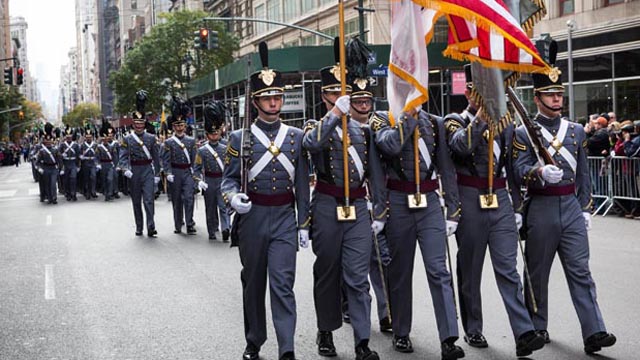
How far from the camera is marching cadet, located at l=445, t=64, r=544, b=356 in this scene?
6949 millimetres

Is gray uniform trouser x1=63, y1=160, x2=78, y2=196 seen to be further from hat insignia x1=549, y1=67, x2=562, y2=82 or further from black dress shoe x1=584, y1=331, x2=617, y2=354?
black dress shoe x1=584, y1=331, x2=617, y2=354

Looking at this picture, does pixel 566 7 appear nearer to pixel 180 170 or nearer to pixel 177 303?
pixel 180 170

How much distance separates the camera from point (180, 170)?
16.3 m

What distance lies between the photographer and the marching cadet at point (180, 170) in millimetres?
16062

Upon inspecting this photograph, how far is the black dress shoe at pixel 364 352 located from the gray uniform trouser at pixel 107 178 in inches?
803

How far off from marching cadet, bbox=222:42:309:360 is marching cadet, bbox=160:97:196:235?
907 centimetres

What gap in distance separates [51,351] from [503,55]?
178 inches

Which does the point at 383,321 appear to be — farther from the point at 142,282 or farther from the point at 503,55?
the point at 142,282

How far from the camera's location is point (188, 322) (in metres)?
8.38

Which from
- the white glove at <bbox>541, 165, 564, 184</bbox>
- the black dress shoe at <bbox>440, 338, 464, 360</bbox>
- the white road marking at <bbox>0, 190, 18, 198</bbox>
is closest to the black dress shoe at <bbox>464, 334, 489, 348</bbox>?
the black dress shoe at <bbox>440, 338, 464, 360</bbox>

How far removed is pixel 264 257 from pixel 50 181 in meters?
20.0

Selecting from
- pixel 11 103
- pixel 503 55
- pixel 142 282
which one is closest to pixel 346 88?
pixel 503 55

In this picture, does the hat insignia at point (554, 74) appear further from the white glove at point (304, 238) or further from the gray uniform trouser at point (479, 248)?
the white glove at point (304, 238)

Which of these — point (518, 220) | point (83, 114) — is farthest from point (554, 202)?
point (83, 114)
